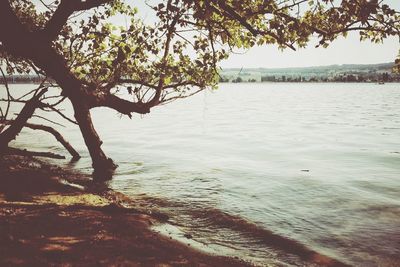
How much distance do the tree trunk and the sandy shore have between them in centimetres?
336

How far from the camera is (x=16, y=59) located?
15.8 metres

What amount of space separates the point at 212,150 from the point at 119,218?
19.3 m

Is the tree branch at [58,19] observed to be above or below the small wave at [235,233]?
above

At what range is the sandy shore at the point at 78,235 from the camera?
20.1 ft

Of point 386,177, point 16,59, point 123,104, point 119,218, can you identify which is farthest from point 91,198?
point 386,177

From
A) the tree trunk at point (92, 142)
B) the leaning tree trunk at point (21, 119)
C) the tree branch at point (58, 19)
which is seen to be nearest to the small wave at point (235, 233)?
the tree trunk at point (92, 142)

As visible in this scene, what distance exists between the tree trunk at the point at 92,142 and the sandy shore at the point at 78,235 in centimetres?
336

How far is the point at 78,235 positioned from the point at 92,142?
7.12 metres

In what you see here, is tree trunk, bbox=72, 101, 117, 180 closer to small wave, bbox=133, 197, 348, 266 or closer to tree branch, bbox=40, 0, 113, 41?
tree branch, bbox=40, 0, 113, 41

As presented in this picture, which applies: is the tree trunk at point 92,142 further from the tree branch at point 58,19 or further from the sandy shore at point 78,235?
the sandy shore at point 78,235

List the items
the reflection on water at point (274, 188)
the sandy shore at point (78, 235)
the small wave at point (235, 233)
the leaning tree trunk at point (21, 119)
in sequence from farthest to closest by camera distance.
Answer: the leaning tree trunk at point (21, 119), the reflection on water at point (274, 188), the small wave at point (235, 233), the sandy shore at point (78, 235)

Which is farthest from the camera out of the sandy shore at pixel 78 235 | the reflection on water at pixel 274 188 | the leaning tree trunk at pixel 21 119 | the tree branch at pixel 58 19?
the leaning tree trunk at pixel 21 119

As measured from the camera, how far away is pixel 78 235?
716 cm

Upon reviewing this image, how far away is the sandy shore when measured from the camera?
20.1 ft
